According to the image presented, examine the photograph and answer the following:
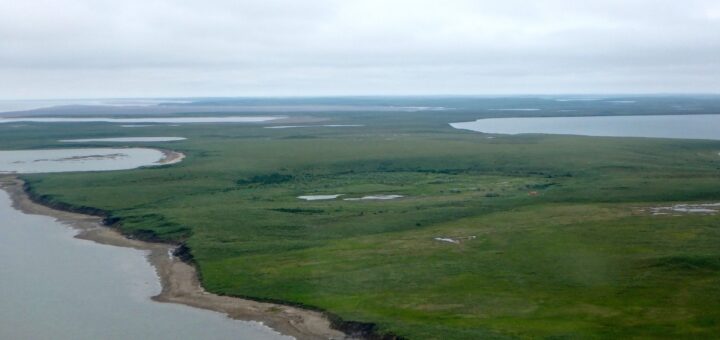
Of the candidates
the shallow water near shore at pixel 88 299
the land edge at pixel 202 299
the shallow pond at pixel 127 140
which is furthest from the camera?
the shallow pond at pixel 127 140

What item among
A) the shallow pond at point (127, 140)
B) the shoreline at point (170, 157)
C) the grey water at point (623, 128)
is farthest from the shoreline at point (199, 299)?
the grey water at point (623, 128)

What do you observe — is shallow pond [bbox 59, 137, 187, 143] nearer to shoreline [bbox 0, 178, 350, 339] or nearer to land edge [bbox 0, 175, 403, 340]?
land edge [bbox 0, 175, 403, 340]

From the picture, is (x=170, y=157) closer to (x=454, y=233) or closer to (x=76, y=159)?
(x=76, y=159)

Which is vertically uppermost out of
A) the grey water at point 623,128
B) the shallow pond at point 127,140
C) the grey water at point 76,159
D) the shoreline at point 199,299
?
the shallow pond at point 127,140

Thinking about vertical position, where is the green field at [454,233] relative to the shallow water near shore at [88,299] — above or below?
above

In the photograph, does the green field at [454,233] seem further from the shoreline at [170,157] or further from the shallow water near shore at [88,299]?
the shallow water near shore at [88,299]

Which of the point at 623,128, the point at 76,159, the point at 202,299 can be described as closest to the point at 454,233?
the point at 202,299

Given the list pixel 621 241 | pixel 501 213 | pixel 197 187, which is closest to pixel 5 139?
pixel 197 187
